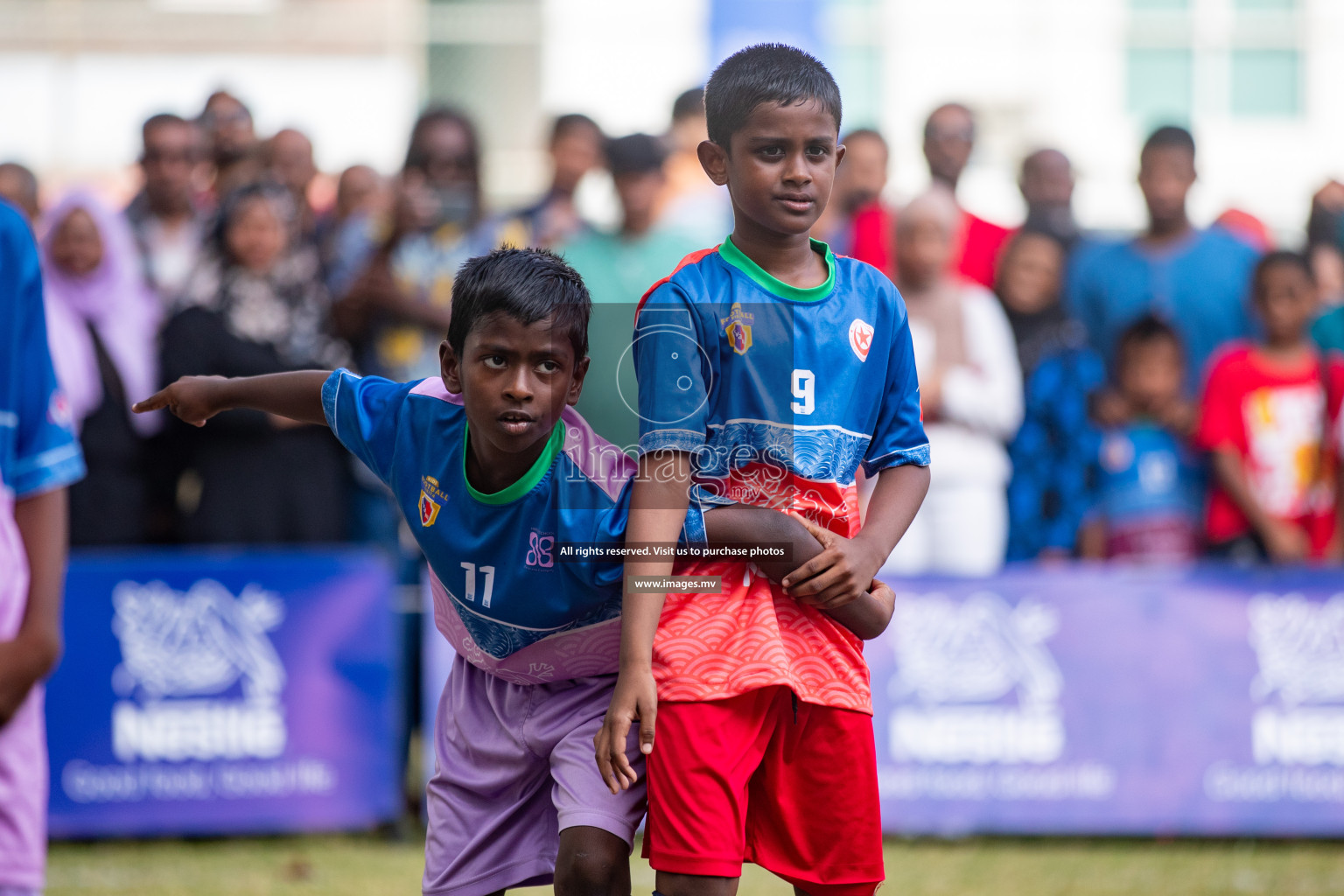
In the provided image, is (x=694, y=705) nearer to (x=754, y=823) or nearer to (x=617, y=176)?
(x=754, y=823)

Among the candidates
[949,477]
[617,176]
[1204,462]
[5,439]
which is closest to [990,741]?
[949,477]

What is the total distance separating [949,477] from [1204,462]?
3.60 ft

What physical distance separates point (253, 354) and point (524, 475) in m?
3.23

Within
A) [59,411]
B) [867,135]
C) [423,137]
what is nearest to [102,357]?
→ [423,137]

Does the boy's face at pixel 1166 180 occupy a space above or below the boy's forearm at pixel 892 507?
above

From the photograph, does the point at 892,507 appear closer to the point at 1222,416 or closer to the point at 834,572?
the point at 834,572

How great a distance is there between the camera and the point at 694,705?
8.49 feet

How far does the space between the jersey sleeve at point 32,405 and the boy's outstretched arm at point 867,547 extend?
48.8 inches

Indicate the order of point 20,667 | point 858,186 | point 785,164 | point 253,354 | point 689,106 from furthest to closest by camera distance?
point 689,106
point 858,186
point 253,354
point 785,164
point 20,667

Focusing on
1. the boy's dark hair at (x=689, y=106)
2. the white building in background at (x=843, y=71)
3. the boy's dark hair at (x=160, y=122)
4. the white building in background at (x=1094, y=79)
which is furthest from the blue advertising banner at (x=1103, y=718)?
the white building in background at (x=1094, y=79)

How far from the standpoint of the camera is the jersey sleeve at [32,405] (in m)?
2.31

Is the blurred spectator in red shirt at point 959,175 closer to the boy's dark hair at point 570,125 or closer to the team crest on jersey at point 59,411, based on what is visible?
the boy's dark hair at point 570,125

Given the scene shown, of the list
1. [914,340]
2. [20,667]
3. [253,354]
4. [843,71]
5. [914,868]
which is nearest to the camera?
[20,667]

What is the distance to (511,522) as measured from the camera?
267cm
